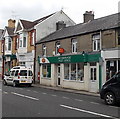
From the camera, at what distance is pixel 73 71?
21.7 m

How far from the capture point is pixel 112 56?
1705 cm

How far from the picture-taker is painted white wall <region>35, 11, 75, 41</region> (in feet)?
96.2

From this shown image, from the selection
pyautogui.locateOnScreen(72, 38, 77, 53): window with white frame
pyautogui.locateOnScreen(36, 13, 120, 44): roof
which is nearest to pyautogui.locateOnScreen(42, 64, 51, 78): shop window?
pyautogui.locateOnScreen(36, 13, 120, 44): roof

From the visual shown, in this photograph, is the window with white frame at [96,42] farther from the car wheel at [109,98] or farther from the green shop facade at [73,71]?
the car wheel at [109,98]

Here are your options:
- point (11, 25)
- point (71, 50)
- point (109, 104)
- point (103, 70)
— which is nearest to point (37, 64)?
point (71, 50)

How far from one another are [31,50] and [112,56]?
14.9 m

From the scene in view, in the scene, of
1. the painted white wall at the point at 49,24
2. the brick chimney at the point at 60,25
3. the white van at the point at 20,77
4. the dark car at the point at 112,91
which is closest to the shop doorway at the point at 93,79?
the dark car at the point at 112,91

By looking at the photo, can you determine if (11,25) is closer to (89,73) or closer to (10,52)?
(10,52)

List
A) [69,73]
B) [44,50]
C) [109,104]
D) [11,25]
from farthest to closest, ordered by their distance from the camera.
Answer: [11,25]
[44,50]
[69,73]
[109,104]

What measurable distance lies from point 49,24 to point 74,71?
11152mm

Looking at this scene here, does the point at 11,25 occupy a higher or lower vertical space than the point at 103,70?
higher

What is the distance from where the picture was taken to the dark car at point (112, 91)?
10.9 metres

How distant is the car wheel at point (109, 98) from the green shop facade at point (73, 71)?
6.34m

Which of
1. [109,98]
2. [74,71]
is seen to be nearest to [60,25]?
[74,71]
